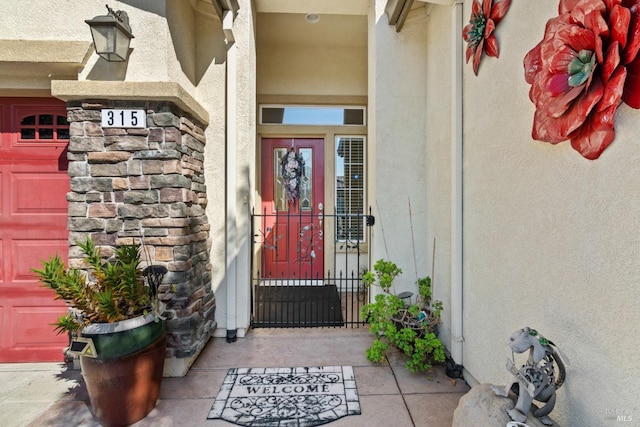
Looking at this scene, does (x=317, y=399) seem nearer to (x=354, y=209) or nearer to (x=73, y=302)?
(x=73, y=302)

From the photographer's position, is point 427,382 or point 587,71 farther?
point 427,382

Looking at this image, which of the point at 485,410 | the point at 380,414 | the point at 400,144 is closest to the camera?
the point at 485,410

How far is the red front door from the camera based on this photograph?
4.25 m

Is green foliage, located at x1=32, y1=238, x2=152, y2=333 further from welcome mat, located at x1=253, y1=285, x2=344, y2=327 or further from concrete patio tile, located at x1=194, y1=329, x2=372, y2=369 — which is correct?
welcome mat, located at x1=253, y1=285, x2=344, y2=327

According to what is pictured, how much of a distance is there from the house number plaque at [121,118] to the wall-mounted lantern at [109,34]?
0.37m

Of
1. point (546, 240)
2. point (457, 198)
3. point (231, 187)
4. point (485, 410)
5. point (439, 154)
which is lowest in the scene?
point (485, 410)

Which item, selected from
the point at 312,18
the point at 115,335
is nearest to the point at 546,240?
the point at 115,335

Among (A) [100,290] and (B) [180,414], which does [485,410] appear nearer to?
(B) [180,414]

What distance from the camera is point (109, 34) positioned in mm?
2033

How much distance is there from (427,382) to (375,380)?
15.2 inches

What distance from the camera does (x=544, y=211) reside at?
145 cm

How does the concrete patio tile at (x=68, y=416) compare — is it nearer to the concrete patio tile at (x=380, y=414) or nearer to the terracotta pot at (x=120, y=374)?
the terracotta pot at (x=120, y=374)

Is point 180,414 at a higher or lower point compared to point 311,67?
lower

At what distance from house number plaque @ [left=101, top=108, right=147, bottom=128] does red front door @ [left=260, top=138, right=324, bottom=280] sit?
2169 mm
